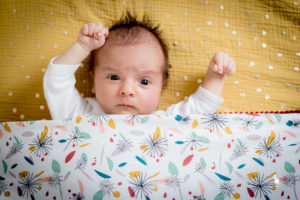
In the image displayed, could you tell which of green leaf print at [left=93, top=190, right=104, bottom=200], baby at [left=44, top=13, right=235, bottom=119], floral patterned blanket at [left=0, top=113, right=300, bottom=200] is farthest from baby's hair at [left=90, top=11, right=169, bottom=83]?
green leaf print at [left=93, top=190, right=104, bottom=200]

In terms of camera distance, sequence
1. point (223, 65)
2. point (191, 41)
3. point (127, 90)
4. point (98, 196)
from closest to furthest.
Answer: point (98, 196)
point (127, 90)
point (223, 65)
point (191, 41)

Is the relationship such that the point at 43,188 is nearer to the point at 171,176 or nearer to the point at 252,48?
the point at 171,176

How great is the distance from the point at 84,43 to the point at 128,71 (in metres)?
0.20

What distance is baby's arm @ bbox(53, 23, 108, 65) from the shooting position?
36.4 inches

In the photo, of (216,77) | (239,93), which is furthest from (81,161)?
(239,93)

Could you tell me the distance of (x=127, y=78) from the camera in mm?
905

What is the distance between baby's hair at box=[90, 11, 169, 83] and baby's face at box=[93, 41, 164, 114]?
3 centimetres

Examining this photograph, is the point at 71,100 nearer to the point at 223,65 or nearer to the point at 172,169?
the point at 172,169

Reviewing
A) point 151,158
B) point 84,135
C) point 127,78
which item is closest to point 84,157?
point 84,135

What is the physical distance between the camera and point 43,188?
2.41 feet

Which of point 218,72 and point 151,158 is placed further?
point 218,72

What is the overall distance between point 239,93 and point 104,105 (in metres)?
0.58

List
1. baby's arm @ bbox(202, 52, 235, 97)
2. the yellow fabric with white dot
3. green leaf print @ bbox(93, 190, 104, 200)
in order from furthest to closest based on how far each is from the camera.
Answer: the yellow fabric with white dot → baby's arm @ bbox(202, 52, 235, 97) → green leaf print @ bbox(93, 190, 104, 200)

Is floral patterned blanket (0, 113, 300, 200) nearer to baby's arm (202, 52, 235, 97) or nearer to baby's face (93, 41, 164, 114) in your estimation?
baby's face (93, 41, 164, 114)
